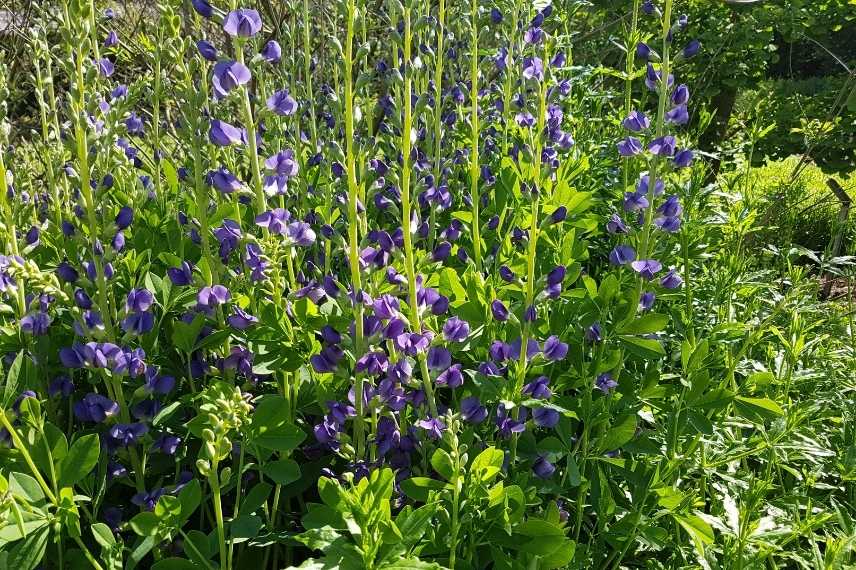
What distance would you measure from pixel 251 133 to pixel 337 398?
0.70m

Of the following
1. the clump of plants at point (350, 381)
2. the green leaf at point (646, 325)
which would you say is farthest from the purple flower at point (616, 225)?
the green leaf at point (646, 325)

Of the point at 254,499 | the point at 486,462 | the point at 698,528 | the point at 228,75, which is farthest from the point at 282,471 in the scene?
the point at 698,528

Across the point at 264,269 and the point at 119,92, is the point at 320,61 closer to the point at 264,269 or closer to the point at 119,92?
the point at 119,92

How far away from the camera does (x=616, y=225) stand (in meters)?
2.12

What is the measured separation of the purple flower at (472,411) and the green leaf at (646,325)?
0.46 metres

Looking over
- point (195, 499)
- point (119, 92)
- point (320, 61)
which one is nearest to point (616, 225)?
point (195, 499)

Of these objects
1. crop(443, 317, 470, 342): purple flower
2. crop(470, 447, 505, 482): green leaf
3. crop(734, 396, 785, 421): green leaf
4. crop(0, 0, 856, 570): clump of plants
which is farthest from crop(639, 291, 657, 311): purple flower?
crop(470, 447, 505, 482): green leaf

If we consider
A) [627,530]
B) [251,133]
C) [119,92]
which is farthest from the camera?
[119,92]

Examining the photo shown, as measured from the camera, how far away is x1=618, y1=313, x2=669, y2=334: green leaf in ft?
6.36

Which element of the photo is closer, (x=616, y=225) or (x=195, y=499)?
(x=195, y=499)

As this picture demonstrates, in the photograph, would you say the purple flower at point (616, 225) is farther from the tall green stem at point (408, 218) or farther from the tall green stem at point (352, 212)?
the tall green stem at point (352, 212)

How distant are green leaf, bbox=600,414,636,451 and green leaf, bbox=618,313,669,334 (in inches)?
8.8

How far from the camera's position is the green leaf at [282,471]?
5.78ft

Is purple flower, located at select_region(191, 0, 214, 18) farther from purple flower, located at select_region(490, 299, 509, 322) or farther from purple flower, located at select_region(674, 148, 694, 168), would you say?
purple flower, located at select_region(674, 148, 694, 168)
